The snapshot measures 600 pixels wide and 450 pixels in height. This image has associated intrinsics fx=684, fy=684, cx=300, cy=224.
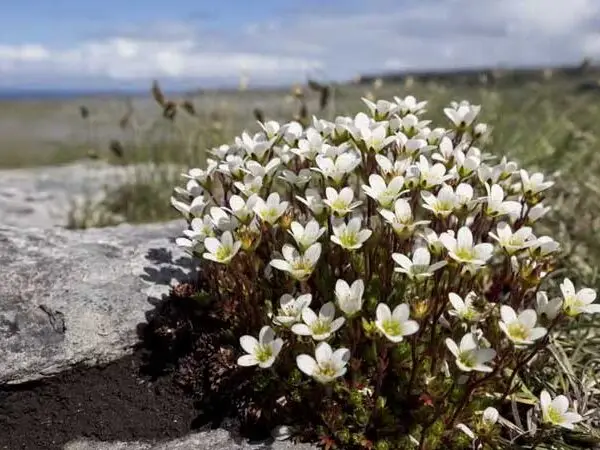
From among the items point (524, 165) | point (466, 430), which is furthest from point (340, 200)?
point (524, 165)

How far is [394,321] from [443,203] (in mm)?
654

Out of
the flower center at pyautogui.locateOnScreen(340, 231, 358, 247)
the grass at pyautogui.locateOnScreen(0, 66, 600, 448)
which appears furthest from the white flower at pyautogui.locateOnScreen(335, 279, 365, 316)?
the grass at pyautogui.locateOnScreen(0, 66, 600, 448)

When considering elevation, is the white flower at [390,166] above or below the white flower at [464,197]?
above

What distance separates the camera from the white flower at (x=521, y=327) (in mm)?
2666

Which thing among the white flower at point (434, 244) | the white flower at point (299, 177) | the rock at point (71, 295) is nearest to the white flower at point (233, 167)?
the white flower at point (299, 177)

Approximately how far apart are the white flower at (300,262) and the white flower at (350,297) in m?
0.15

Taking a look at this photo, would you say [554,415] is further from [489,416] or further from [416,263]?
[416,263]

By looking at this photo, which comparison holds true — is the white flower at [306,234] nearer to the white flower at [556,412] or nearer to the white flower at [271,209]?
the white flower at [271,209]

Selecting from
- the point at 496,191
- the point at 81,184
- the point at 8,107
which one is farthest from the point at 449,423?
the point at 8,107

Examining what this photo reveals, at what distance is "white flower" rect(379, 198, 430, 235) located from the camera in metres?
2.93

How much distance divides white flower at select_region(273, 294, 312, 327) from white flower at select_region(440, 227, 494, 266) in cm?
61

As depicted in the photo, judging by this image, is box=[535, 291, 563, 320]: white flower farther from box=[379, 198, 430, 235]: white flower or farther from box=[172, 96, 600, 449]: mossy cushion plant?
box=[379, 198, 430, 235]: white flower

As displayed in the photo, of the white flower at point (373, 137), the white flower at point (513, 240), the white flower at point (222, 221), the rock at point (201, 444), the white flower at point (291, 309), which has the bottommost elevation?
the rock at point (201, 444)

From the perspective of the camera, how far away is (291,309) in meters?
2.88
